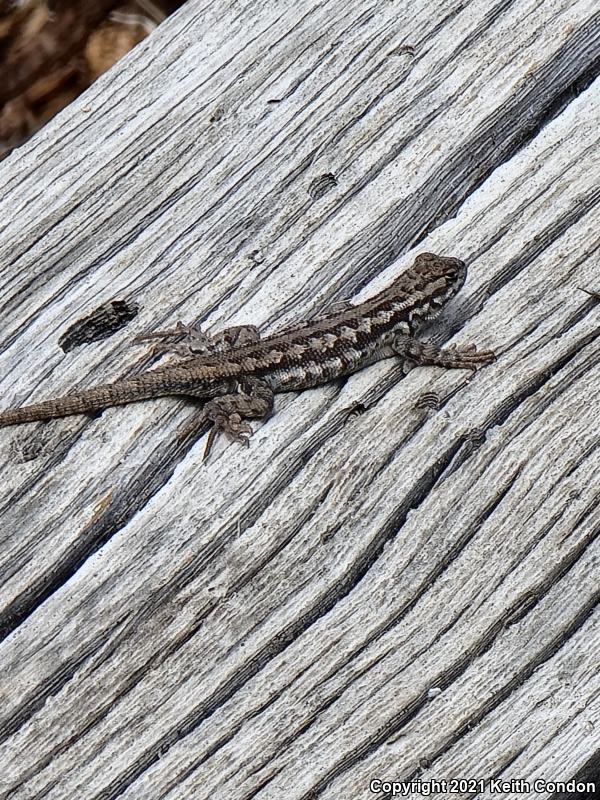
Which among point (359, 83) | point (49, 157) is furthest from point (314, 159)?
point (49, 157)

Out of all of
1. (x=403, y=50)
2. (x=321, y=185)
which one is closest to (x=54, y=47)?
(x=403, y=50)

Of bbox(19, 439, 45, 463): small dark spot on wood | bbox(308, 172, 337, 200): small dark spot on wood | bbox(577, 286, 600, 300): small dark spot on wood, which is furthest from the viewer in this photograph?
bbox(308, 172, 337, 200): small dark spot on wood

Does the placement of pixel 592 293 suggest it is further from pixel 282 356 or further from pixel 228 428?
pixel 228 428

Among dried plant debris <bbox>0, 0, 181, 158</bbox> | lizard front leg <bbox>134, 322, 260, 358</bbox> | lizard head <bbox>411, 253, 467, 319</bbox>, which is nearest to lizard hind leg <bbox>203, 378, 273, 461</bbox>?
lizard front leg <bbox>134, 322, 260, 358</bbox>

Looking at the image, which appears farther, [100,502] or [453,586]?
[100,502]

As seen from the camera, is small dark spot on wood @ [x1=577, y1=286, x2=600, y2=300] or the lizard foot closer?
the lizard foot

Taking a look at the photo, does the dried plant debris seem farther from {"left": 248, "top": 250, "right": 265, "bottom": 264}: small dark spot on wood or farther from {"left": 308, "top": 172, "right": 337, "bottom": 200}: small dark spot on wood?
{"left": 248, "top": 250, "right": 265, "bottom": 264}: small dark spot on wood

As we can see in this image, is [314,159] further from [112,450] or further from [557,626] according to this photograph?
[557,626]
